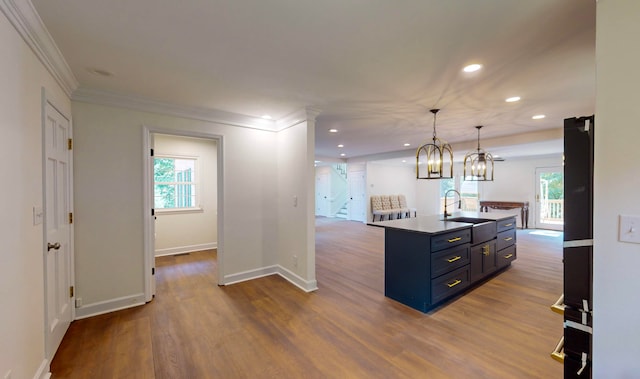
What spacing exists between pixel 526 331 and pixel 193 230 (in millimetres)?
5437

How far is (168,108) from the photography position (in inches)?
123

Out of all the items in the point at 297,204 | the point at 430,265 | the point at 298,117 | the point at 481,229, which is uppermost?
the point at 298,117

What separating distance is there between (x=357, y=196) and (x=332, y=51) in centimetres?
815

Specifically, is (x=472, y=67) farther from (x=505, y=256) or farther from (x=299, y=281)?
(x=505, y=256)

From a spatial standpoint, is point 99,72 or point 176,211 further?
point 176,211

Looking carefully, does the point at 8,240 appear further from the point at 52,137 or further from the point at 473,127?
the point at 473,127

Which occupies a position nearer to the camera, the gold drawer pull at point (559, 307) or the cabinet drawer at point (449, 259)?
the gold drawer pull at point (559, 307)

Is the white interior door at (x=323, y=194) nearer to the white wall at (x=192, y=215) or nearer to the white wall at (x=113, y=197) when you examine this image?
the white wall at (x=192, y=215)

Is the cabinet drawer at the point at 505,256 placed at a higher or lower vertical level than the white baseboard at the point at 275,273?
higher

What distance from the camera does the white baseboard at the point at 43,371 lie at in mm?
1723

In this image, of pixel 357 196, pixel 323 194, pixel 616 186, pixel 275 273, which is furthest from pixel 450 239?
pixel 323 194

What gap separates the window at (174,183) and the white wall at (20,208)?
347 cm

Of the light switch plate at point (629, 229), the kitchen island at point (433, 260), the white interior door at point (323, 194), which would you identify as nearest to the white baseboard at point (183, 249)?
the kitchen island at point (433, 260)

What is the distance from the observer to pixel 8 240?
1399 millimetres
